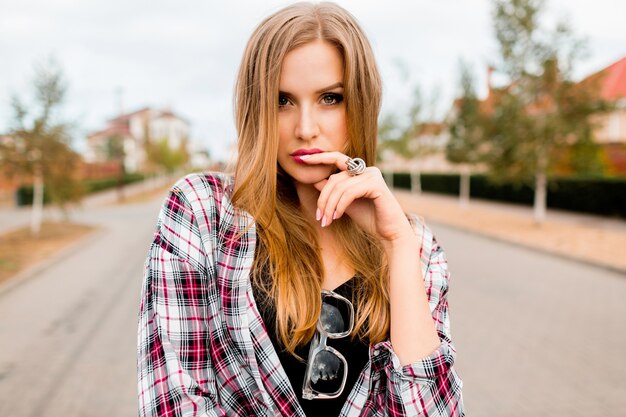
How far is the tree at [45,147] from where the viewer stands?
524 inches

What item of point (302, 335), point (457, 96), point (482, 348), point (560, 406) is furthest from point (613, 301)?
point (457, 96)

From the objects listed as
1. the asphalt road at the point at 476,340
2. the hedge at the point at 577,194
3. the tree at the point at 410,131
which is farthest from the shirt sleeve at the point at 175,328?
the tree at the point at 410,131

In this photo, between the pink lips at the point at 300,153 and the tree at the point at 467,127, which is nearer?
the pink lips at the point at 300,153

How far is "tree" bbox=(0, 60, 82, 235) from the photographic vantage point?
1332cm

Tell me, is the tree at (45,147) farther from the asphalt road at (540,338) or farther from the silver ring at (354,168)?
the silver ring at (354,168)

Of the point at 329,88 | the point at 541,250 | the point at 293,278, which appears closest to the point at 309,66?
the point at 329,88

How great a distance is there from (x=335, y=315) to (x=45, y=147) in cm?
1433

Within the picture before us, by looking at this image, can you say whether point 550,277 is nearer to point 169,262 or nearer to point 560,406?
point 560,406

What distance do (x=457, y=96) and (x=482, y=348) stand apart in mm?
14081

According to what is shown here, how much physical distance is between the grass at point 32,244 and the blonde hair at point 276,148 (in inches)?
326

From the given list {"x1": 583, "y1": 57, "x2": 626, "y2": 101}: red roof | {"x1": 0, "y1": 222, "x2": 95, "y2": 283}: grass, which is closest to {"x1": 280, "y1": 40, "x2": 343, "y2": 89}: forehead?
{"x1": 0, "y1": 222, "x2": 95, "y2": 283}: grass

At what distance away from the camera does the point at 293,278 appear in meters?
1.35

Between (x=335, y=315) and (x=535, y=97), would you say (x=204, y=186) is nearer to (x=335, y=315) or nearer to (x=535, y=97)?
(x=335, y=315)

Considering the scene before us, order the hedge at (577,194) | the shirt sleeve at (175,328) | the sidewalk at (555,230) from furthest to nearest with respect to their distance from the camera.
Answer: the hedge at (577,194), the sidewalk at (555,230), the shirt sleeve at (175,328)
